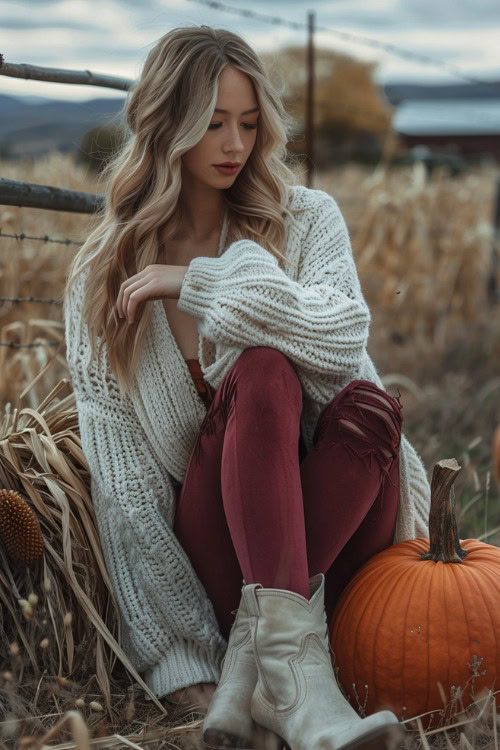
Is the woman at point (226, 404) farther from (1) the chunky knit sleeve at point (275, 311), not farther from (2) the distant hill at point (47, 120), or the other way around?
(2) the distant hill at point (47, 120)

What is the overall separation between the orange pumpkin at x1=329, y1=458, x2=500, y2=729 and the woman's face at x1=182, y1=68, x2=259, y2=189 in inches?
31.1

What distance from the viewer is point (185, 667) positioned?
77.3 inches

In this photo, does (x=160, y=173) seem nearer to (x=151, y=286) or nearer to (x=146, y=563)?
(x=151, y=286)

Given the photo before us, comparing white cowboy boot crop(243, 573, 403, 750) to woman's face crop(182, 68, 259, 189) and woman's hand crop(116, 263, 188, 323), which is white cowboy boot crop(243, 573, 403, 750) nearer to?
woman's hand crop(116, 263, 188, 323)

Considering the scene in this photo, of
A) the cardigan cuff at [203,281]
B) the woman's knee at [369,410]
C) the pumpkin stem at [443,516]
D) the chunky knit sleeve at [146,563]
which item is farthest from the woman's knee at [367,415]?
the chunky knit sleeve at [146,563]

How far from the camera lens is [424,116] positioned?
107 feet

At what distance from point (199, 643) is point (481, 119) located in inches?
1151

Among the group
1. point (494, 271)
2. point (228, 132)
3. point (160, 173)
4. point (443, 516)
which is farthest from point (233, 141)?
point (494, 271)

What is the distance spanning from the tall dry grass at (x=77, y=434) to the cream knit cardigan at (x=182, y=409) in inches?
2.8

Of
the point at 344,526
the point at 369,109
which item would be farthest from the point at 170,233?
the point at 369,109

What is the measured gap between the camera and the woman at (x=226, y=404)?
1.71m

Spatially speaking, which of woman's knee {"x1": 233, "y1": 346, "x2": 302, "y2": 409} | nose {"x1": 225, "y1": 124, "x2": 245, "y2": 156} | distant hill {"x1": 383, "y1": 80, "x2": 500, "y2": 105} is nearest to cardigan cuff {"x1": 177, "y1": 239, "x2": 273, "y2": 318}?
woman's knee {"x1": 233, "y1": 346, "x2": 302, "y2": 409}

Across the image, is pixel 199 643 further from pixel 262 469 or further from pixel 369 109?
pixel 369 109

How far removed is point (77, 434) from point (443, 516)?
0.90m
